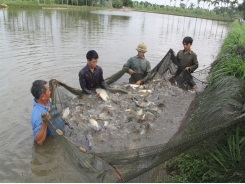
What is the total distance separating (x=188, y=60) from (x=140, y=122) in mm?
3576

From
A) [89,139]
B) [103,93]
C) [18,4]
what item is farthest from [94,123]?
[18,4]

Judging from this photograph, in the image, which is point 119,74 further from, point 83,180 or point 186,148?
point 186,148

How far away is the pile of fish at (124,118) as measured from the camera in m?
4.70

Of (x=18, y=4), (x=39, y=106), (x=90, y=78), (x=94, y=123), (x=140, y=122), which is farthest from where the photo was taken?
(x=18, y=4)

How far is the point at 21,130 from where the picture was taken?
5.13 metres

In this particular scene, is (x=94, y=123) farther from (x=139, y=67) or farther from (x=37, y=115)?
(x=139, y=67)

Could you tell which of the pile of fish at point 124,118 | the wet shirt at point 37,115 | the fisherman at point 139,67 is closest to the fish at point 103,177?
the pile of fish at point 124,118

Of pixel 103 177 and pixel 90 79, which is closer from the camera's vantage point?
pixel 103 177

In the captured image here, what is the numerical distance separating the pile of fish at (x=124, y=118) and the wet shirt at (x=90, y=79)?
0.28m

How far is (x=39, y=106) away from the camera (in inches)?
158

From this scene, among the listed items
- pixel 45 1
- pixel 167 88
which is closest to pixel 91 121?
pixel 167 88

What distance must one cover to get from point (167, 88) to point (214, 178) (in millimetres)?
4508

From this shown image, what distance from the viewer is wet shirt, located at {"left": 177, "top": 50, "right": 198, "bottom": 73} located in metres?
7.51

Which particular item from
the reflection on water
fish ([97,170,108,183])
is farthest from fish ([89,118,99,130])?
fish ([97,170,108,183])
